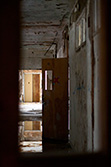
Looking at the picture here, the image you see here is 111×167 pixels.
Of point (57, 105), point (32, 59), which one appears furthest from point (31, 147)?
point (32, 59)

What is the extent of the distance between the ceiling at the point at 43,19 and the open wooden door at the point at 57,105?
4.07ft

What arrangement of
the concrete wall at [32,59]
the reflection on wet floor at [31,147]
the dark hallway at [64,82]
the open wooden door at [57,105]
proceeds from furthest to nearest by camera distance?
the concrete wall at [32,59]
the open wooden door at [57,105]
the reflection on wet floor at [31,147]
the dark hallway at [64,82]

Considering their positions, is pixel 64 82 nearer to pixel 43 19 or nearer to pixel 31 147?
pixel 31 147

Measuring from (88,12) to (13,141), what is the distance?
2565 mm

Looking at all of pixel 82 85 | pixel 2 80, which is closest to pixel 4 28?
pixel 2 80

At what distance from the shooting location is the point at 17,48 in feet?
4.67

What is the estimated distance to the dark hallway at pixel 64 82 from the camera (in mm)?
1415

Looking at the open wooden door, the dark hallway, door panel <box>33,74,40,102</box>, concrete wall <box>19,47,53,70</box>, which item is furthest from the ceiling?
door panel <box>33,74,40,102</box>

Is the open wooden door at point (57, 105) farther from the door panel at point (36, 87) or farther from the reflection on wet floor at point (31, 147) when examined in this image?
the door panel at point (36, 87)

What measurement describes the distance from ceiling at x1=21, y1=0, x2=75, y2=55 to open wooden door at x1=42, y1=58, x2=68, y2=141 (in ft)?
4.07

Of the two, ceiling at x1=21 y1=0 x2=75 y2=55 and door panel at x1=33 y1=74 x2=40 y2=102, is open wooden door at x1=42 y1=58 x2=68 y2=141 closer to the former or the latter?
ceiling at x1=21 y1=0 x2=75 y2=55

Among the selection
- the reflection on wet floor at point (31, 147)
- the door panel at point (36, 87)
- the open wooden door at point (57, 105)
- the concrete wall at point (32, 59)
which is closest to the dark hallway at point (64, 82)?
the open wooden door at point (57, 105)

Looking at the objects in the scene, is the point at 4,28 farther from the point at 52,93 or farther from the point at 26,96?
the point at 26,96

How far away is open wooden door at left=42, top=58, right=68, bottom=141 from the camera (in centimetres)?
587
